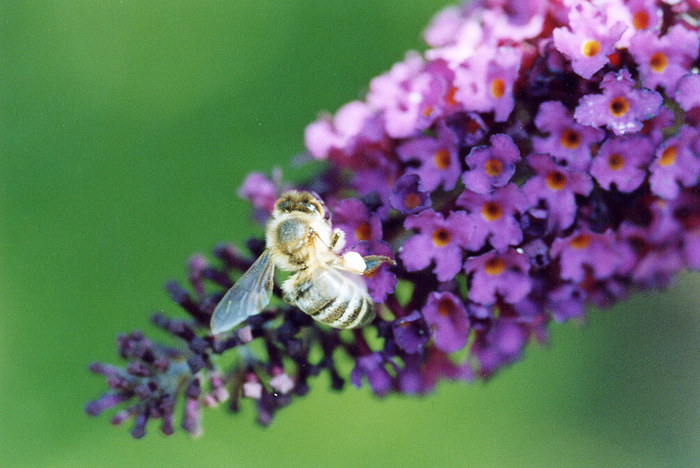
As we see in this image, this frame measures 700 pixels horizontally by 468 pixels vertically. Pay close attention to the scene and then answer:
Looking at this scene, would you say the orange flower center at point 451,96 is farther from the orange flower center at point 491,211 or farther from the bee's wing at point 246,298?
the bee's wing at point 246,298

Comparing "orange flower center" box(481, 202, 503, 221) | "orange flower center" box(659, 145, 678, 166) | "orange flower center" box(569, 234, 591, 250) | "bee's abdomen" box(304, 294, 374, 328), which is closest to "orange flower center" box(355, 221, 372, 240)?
"bee's abdomen" box(304, 294, 374, 328)

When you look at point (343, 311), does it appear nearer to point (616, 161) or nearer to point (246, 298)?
point (246, 298)

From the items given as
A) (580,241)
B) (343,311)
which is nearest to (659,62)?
(580,241)

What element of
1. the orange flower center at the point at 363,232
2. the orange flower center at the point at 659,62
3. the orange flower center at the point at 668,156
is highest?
the orange flower center at the point at 659,62

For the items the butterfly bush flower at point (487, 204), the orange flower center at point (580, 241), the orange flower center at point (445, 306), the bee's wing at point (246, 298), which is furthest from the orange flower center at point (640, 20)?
the bee's wing at point (246, 298)

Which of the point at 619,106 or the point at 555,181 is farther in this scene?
the point at 555,181

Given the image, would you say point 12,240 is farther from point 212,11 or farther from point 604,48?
point 604,48

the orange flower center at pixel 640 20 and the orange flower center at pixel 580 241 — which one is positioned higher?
the orange flower center at pixel 640 20
